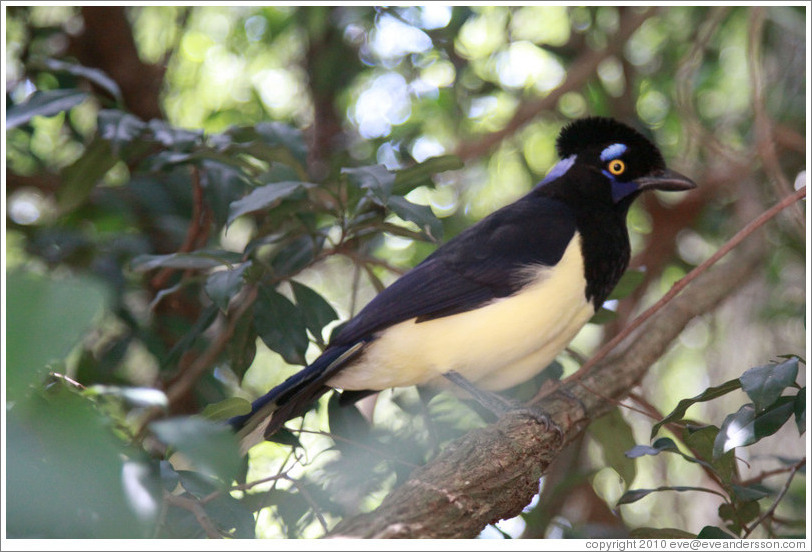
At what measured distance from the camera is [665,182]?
3.20 metres

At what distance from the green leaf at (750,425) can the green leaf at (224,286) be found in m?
1.42

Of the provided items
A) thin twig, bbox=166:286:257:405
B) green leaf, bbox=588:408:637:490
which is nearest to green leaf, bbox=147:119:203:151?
thin twig, bbox=166:286:257:405

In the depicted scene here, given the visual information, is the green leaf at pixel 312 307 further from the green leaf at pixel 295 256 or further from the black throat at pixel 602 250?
the black throat at pixel 602 250

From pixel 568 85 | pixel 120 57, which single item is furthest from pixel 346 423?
pixel 120 57

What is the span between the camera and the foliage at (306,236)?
146 centimetres

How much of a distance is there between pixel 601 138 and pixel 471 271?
883 mm

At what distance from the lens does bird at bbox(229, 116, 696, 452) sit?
9.26 ft


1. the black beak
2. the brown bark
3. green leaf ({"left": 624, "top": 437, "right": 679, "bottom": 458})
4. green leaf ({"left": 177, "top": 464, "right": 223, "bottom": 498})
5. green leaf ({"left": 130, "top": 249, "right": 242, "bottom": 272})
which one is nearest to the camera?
green leaf ({"left": 177, "top": 464, "right": 223, "bottom": 498})

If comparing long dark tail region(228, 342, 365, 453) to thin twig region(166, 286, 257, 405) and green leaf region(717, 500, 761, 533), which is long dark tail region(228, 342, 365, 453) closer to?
thin twig region(166, 286, 257, 405)

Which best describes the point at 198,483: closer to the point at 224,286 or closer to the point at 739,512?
the point at 224,286

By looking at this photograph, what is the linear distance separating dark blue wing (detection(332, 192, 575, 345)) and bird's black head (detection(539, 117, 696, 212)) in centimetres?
19

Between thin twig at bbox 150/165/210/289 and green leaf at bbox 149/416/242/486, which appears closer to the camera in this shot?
green leaf at bbox 149/416/242/486

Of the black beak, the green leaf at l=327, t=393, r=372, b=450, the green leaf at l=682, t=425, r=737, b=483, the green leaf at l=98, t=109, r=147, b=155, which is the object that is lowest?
the green leaf at l=327, t=393, r=372, b=450

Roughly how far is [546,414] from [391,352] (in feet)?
1.94
